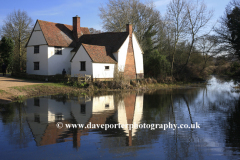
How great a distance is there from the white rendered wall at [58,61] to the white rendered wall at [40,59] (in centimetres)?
52

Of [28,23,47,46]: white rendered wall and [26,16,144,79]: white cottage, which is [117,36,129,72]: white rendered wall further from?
[28,23,47,46]: white rendered wall

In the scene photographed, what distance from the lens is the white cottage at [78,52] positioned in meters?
29.0

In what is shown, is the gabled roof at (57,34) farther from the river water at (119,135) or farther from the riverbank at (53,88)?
the river water at (119,135)

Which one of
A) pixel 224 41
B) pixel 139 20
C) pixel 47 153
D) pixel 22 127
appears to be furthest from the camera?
pixel 139 20

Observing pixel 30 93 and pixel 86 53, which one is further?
pixel 86 53

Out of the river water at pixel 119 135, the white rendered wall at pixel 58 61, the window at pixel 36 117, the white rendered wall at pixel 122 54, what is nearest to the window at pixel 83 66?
the white rendered wall at pixel 58 61

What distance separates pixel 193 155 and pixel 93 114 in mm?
6618

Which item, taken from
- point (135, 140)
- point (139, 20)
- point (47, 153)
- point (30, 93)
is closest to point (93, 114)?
point (135, 140)

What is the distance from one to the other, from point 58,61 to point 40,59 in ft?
8.12

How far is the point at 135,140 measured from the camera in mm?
8016

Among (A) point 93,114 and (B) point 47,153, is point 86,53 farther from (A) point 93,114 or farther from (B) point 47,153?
(B) point 47,153

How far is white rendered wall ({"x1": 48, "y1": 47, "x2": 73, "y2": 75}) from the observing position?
3097 cm

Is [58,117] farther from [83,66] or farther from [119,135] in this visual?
[83,66]

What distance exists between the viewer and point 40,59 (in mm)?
31625
